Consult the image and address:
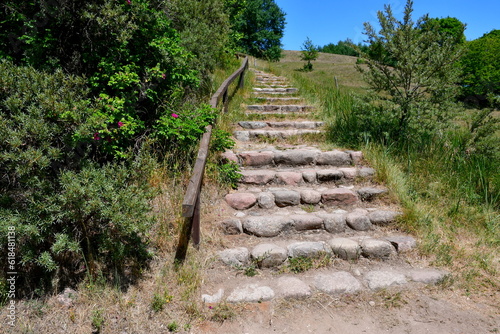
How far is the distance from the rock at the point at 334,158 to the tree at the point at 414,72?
2.62 ft

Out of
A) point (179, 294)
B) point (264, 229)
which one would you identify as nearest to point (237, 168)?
point (264, 229)

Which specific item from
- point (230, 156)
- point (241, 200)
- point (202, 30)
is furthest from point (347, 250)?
point (202, 30)

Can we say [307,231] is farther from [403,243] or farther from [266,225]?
[403,243]

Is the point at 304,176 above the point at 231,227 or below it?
above

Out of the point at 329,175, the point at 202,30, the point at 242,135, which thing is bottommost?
the point at 329,175

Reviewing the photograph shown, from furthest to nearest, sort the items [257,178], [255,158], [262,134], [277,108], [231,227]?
[277,108]
[262,134]
[255,158]
[257,178]
[231,227]

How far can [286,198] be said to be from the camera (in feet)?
12.6

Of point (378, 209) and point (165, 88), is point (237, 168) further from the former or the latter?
point (378, 209)

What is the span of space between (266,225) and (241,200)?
521 mm

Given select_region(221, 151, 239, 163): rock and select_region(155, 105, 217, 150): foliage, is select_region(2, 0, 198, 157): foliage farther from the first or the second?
select_region(221, 151, 239, 163): rock

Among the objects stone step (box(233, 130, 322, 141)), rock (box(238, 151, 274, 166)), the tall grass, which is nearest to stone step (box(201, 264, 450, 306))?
the tall grass

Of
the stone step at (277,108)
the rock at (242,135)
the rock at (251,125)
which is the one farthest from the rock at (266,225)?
the stone step at (277,108)

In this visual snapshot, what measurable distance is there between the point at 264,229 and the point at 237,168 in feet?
3.61

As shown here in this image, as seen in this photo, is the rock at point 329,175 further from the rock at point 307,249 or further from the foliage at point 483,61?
the foliage at point 483,61
